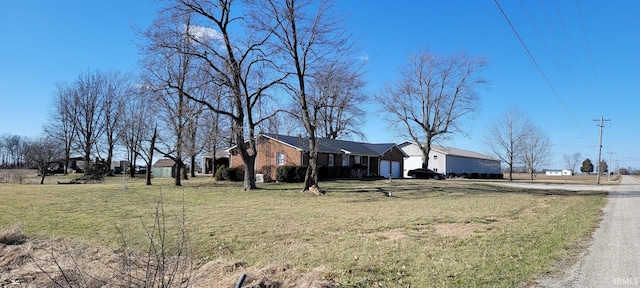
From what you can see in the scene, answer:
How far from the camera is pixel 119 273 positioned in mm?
5129

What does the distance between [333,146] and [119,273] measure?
35535 millimetres

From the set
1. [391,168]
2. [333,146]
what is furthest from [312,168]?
[391,168]

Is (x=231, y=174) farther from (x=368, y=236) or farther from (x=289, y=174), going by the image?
(x=368, y=236)

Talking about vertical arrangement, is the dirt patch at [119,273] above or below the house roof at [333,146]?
below

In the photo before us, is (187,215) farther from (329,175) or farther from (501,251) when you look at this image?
(329,175)

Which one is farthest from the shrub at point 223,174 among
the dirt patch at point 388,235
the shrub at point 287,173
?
the dirt patch at point 388,235

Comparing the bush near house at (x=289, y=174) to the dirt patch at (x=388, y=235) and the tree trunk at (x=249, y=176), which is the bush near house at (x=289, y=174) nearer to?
the tree trunk at (x=249, y=176)

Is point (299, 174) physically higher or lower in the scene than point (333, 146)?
lower

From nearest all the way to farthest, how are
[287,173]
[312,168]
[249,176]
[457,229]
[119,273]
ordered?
[119,273] < [457,229] < [312,168] < [249,176] < [287,173]

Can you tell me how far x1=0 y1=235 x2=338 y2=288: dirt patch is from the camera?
15.4 ft

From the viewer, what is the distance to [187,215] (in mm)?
13016

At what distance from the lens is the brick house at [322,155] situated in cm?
3597

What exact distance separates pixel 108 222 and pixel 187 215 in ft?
7.56

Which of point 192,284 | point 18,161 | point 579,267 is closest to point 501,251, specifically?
point 579,267
